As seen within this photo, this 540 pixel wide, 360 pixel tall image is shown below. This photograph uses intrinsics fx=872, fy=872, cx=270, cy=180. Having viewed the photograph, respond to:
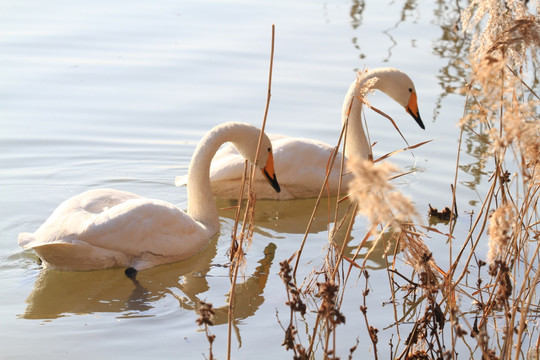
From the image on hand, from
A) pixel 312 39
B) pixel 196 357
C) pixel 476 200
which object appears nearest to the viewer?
pixel 196 357

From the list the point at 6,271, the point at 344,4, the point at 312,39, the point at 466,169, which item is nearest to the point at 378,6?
the point at 344,4

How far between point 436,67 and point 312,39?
6.05 ft

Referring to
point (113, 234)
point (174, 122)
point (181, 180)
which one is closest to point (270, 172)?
point (181, 180)

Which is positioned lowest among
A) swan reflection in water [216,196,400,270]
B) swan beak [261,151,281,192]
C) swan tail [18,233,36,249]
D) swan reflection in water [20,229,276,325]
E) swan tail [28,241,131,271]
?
swan reflection in water [216,196,400,270]

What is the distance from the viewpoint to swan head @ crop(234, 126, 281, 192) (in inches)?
258

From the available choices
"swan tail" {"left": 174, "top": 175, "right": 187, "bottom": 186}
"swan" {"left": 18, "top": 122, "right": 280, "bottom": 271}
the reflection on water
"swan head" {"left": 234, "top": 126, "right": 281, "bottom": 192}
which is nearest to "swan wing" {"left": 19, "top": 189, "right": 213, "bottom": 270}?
"swan" {"left": 18, "top": 122, "right": 280, "bottom": 271}

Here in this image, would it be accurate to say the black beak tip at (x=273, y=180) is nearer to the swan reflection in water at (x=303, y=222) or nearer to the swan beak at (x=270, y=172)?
the swan beak at (x=270, y=172)

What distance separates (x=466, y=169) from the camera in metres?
8.30

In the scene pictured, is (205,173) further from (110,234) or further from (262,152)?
(110,234)

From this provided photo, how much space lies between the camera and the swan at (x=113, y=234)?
550cm

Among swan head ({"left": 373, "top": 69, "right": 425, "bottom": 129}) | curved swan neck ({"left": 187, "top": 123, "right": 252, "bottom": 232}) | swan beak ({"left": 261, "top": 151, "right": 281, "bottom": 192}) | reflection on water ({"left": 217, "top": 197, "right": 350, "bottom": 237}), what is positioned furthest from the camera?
swan head ({"left": 373, "top": 69, "right": 425, "bottom": 129})

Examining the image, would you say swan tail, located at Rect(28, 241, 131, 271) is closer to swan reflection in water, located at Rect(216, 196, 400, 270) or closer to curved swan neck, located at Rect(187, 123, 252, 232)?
curved swan neck, located at Rect(187, 123, 252, 232)

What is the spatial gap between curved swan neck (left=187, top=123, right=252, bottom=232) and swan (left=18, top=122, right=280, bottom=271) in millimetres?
195

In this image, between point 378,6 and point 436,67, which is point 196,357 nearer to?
point 436,67
